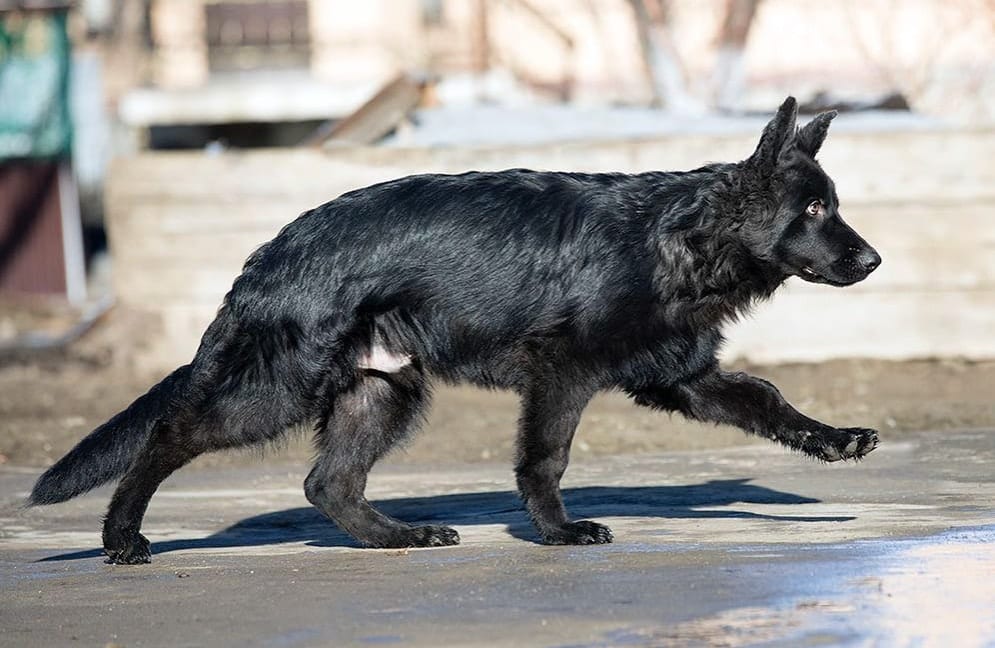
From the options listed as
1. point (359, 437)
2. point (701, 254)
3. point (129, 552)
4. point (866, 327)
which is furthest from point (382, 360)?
point (866, 327)

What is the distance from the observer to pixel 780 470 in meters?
7.68

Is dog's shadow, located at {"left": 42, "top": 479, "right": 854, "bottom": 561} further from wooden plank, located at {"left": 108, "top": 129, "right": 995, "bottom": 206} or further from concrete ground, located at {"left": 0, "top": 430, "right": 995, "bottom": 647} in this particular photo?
wooden plank, located at {"left": 108, "top": 129, "right": 995, "bottom": 206}

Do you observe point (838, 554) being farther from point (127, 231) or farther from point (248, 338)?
point (127, 231)

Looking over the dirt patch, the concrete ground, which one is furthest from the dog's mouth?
the dirt patch

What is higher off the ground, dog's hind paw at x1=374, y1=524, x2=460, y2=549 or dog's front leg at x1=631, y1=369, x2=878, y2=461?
dog's front leg at x1=631, y1=369, x2=878, y2=461

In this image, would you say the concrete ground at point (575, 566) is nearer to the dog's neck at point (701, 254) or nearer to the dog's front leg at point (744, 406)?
the dog's front leg at point (744, 406)

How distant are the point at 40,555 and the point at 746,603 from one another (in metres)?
3.08

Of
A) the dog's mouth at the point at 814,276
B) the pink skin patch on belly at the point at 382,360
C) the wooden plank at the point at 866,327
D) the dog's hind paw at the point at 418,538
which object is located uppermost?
the dog's mouth at the point at 814,276

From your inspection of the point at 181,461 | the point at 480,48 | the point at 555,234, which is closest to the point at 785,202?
the point at 555,234

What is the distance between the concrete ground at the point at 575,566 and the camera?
4.46 metres

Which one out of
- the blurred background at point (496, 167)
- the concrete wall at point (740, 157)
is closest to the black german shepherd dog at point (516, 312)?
the blurred background at point (496, 167)

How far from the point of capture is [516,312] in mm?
6090

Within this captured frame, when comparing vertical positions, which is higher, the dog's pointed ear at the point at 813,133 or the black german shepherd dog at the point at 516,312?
the dog's pointed ear at the point at 813,133

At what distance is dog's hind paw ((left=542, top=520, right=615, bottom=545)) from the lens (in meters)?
5.86
